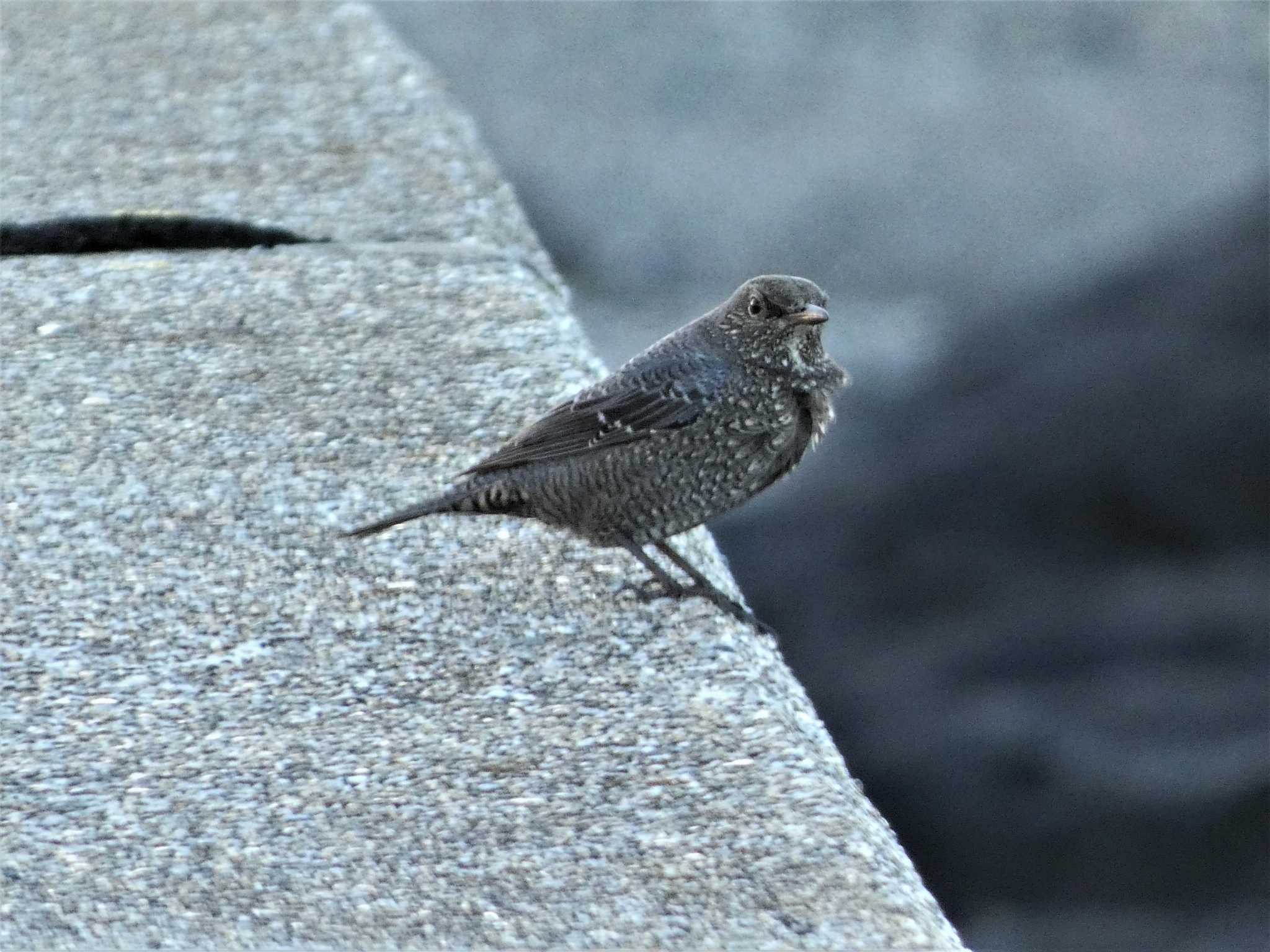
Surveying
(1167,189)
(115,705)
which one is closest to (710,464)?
(115,705)

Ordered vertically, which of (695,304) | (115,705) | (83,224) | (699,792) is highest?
(699,792)

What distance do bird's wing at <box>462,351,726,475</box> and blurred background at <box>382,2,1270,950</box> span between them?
1177 millimetres

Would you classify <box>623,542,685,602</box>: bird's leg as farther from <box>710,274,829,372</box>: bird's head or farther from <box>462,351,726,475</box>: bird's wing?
<box>710,274,829,372</box>: bird's head

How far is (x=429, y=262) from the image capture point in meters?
4.60

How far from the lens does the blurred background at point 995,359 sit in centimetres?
423

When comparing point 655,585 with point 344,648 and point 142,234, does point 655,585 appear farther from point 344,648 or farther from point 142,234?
point 142,234

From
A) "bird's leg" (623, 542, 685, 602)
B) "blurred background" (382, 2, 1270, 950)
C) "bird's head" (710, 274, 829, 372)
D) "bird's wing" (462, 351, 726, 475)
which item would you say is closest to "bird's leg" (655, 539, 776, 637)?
"bird's leg" (623, 542, 685, 602)

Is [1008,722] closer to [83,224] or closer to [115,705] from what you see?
[115,705]

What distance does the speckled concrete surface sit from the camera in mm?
2391

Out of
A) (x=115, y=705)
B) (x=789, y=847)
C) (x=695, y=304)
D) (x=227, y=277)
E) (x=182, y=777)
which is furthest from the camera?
(x=695, y=304)

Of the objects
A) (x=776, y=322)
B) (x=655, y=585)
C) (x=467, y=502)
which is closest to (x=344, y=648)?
(x=467, y=502)

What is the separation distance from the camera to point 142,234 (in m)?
4.69

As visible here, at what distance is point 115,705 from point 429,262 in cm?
199

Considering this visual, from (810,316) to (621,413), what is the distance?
422 mm
